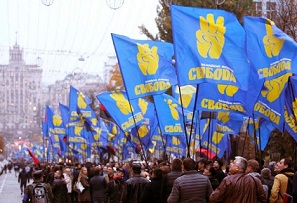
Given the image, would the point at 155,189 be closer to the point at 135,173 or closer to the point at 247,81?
the point at 135,173

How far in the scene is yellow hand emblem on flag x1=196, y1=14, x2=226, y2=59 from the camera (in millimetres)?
17891

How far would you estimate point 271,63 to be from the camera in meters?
17.5

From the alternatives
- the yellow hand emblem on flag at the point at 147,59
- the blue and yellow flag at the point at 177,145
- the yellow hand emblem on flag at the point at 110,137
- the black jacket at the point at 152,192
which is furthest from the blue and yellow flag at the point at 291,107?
the yellow hand emblem on flag at the point at 110,137

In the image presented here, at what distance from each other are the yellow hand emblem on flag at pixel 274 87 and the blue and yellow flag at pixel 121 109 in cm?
832

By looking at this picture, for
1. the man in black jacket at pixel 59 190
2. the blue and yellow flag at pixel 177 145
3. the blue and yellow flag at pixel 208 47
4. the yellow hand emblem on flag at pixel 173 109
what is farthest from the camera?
the blue and yellow flag at pixel 177 145

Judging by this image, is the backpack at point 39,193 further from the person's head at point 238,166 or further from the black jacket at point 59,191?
the black jacket at point 59,191

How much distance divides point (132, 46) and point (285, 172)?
8.47 meters

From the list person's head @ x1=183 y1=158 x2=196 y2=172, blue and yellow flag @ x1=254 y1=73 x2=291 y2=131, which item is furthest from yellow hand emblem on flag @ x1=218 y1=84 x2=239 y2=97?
person's head @ x1=183 y1=158 x2=196 y2=172

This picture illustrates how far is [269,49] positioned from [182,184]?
18.1ft

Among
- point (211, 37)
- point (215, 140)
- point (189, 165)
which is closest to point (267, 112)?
point (211, 37)

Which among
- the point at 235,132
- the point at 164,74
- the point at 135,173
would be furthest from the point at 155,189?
the point at 235,132

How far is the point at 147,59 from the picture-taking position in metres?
22.0

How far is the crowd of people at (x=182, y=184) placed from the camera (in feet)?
38.8

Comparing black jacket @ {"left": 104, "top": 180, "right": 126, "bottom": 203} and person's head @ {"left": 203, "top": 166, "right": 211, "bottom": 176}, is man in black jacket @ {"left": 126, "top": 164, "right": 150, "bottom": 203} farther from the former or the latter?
black jacket @ {"left": 104, "top": 180, "right": 126, "bottom": 203}
